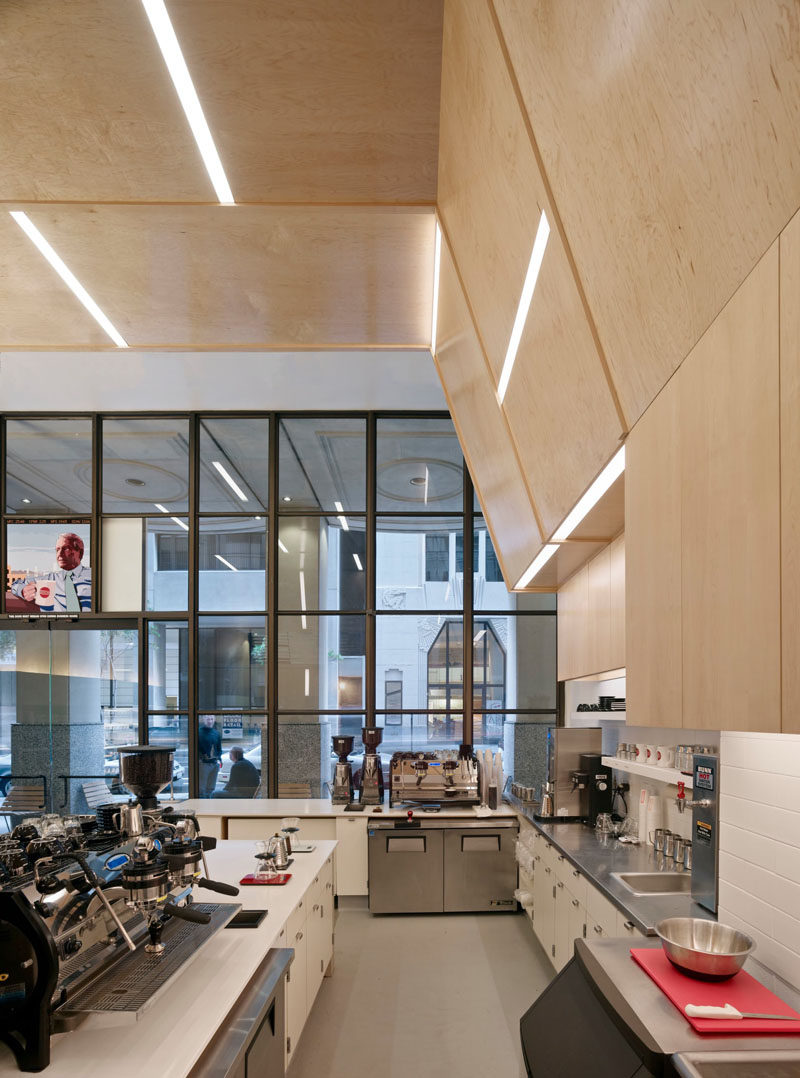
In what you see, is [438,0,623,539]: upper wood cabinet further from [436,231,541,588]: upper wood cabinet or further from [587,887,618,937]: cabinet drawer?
[587,887,618,937]: cabinet drawer

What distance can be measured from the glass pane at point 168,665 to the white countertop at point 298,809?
0.87m

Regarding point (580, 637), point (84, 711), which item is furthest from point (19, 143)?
point (84, 711)

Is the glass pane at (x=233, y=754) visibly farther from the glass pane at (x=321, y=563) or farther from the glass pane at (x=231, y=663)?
the glass pane at (x=321, y=563)

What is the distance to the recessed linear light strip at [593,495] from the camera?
7.41 ft

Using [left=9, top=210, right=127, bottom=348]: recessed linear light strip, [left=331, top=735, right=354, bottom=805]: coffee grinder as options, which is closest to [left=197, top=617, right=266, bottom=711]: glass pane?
[left=331, top=735, right=354, bottom=805]: coffee grinder

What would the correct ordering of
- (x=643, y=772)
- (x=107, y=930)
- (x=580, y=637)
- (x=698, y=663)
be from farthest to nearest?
(x=580, y=637), (x=643, y=772), (x=107, y=930), (x=698, y=663)

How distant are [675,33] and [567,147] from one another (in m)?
0.50

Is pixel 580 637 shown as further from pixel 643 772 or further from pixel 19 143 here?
pixel 19 143

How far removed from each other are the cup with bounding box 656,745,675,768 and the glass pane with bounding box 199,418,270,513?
4058mm

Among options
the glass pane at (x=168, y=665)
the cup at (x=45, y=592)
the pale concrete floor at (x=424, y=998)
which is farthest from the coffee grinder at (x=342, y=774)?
the cup at (x=45, y=592)

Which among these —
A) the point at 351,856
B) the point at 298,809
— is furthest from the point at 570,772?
the point at 298,809

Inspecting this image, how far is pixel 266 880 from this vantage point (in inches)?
145

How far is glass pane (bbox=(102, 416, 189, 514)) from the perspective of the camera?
6.87 m

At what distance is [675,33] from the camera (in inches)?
41.6
